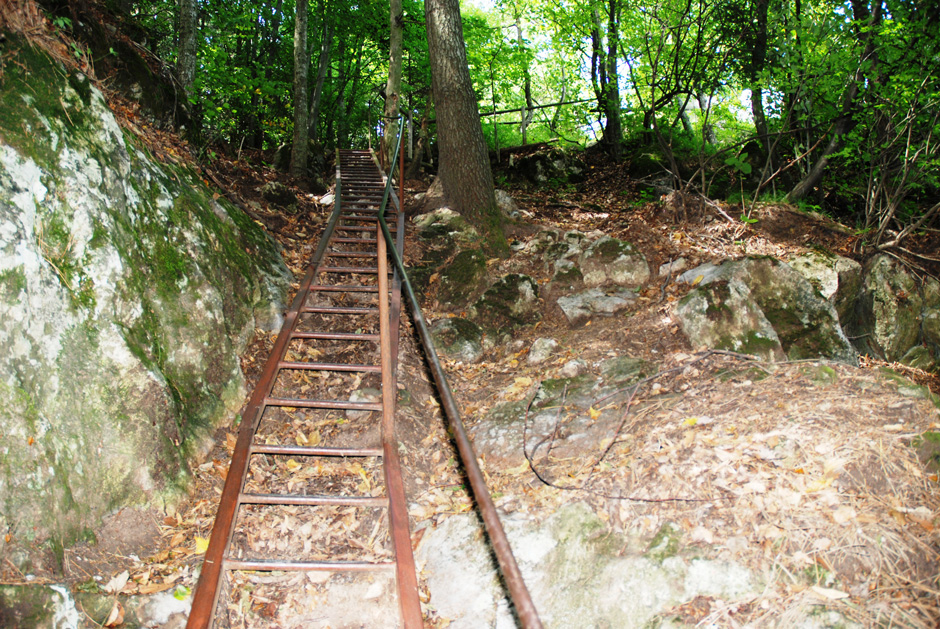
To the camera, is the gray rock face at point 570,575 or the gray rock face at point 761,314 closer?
the gray rock face at point 570,575

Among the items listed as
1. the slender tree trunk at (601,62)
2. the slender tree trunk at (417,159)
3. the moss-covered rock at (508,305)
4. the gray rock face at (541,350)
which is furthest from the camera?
the slender tree trunk at (601,62)

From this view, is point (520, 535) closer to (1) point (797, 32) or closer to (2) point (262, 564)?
(2) point (262, 564)

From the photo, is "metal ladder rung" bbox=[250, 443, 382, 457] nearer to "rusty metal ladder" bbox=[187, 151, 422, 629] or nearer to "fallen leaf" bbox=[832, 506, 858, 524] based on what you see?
"rusty metal ladder" bbox=[187, 151, 422, 629]

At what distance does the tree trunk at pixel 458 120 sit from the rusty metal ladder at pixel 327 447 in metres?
0.99

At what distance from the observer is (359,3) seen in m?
17.6

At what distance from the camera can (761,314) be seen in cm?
423

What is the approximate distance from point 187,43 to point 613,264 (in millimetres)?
8164

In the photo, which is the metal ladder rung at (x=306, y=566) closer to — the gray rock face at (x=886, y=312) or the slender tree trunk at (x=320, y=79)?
the gray rock face at (x=886, y=312)

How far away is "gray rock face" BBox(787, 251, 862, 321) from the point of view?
5.64 m

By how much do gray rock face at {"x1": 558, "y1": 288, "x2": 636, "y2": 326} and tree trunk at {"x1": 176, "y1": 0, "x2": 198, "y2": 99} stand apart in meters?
7.58

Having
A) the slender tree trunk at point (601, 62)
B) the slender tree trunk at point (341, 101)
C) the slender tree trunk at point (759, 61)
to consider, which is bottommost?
the slender tree trunk at point (759, 61)

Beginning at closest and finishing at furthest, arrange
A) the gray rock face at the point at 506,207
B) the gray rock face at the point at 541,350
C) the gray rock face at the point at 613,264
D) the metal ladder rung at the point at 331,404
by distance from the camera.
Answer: the metal ladder rung at the point at 331,404, the gray rock face at the point at 541,350, the gray rock face at the point at 613,264, the gray rock face at the point at 506,207

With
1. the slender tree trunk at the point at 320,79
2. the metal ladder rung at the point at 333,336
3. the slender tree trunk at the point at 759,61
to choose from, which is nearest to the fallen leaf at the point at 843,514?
the metal ladder rung at the point at 333,336

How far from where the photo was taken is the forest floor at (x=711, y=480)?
83.3 inches
